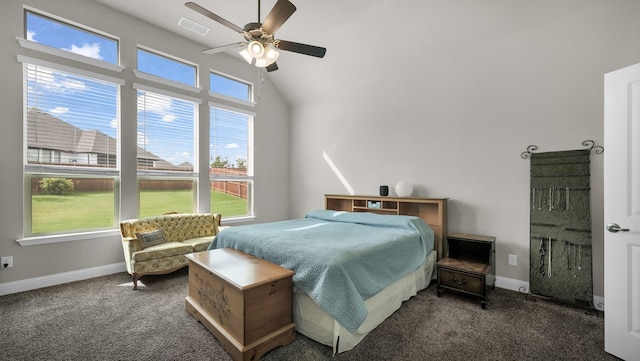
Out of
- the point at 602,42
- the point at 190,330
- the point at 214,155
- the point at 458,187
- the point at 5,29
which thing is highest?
the point at 5,29

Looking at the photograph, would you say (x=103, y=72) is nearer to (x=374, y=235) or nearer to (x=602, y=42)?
(x=374, y=235)

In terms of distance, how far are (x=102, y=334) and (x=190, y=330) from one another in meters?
0.69

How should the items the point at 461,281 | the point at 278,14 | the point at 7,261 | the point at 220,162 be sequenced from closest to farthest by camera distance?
the point at 278,14 → the point at 461,281 → the point at 7,261 → the point at 220,162

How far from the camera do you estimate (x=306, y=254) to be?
2158mm

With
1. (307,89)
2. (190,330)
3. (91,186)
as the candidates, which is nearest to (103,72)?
(91,186)

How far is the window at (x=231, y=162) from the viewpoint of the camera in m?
4.89

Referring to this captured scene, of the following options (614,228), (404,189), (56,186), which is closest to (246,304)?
(614,228)

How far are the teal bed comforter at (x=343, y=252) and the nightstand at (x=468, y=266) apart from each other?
0.91 feet

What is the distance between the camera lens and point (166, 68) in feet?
14.1

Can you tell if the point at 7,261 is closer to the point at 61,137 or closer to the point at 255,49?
the point at 61,137

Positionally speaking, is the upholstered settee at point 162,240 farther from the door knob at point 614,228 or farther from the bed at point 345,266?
the door knob at point 614,228

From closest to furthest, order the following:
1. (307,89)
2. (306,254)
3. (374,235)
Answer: (306,254)
(374,235)
(307,89)

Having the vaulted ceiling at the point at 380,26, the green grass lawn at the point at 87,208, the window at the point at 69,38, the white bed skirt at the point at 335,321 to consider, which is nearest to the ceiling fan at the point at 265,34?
the vaulted ceiling at the point at 380,26

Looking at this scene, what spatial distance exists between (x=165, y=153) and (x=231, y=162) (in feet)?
3.76
